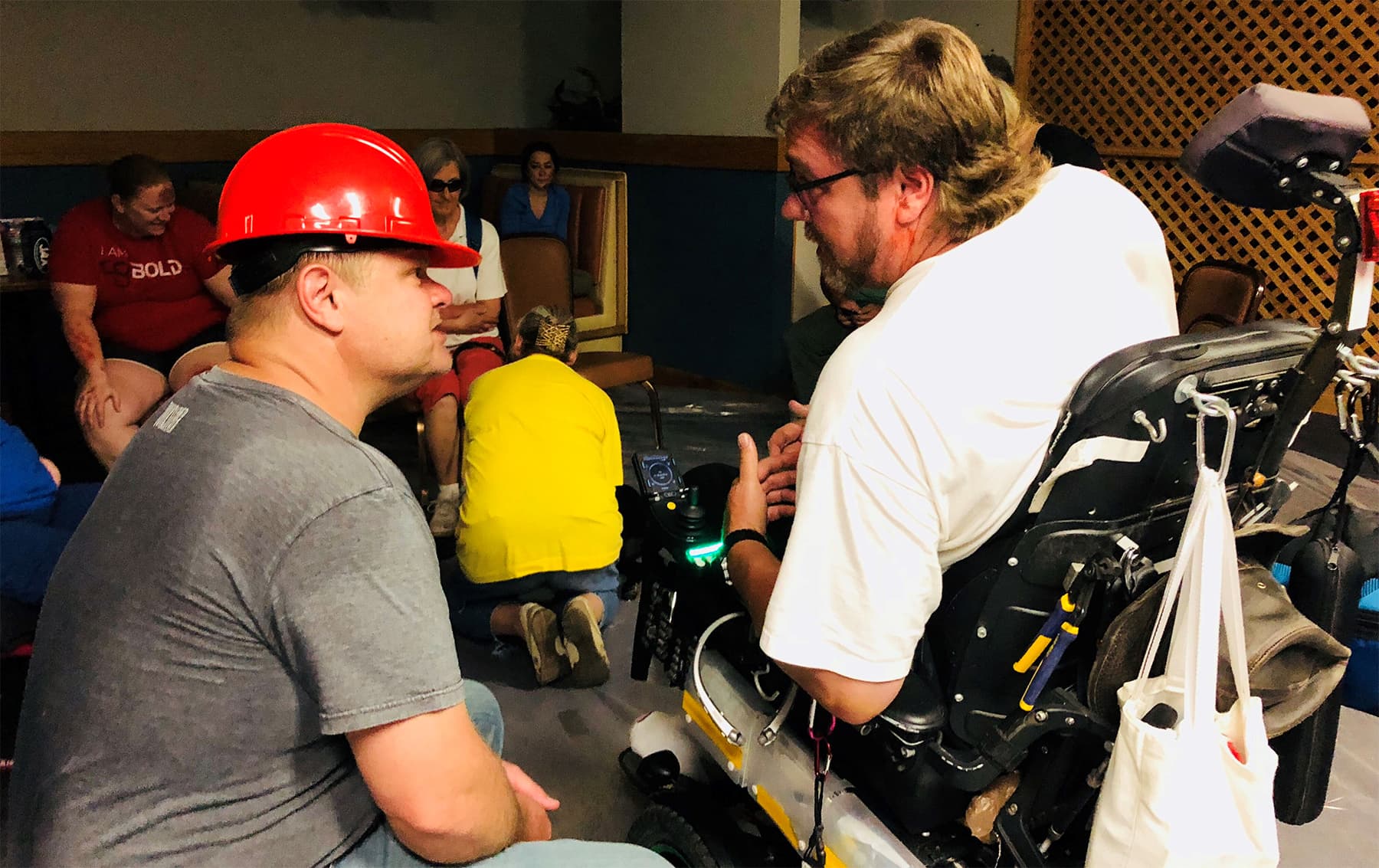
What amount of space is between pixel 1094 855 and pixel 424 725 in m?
0.63

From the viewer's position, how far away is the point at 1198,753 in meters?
0.84

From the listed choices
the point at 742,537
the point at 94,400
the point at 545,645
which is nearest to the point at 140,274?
the point at 94,400

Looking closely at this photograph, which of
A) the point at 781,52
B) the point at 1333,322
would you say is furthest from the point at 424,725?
the point at 781,52

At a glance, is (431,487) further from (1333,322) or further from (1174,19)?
(1174,19)

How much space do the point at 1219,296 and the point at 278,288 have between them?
3397 millimetres

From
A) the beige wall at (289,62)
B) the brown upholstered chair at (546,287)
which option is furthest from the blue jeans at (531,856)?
the beige wall at (289,62)

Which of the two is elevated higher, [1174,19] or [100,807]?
[1174,19]

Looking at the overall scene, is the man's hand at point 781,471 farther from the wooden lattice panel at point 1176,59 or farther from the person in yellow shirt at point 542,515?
the wooden lattice panel at point 1176,59

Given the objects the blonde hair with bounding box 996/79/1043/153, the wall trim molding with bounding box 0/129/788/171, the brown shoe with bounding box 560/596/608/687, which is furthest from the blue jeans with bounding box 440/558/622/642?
the wall trim molding with bounding box 0/129/788/171

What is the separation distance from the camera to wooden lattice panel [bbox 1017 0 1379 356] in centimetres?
395

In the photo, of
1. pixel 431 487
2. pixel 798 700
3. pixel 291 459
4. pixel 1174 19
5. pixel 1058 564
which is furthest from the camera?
pixel 1174 19

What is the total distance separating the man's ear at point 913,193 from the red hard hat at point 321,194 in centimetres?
52

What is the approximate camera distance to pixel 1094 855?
0.91 m

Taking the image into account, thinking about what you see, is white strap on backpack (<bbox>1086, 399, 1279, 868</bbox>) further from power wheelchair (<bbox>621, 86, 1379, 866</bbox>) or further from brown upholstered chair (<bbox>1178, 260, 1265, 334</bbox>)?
brown upholstered chair (<bbox>1178, 260, 1265, 334</bbox>)
